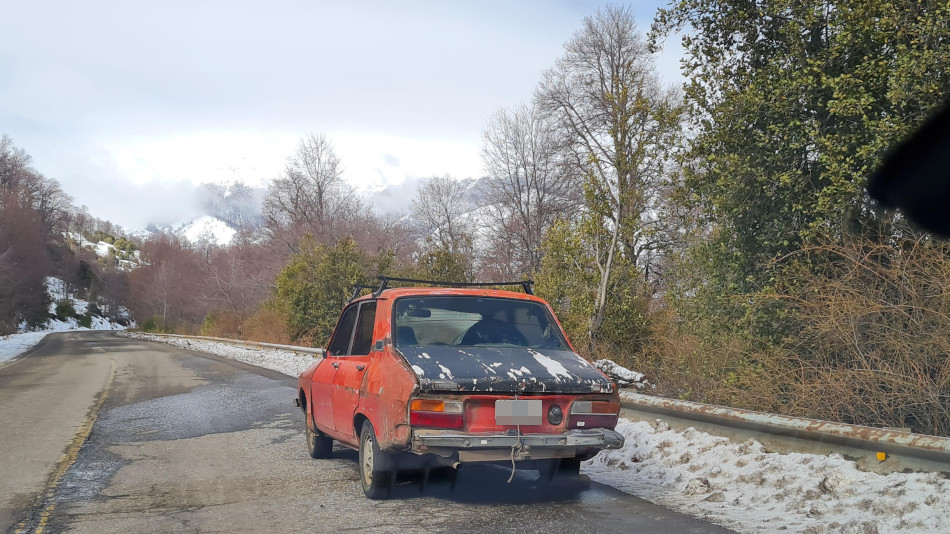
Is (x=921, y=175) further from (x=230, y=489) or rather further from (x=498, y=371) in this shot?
(x=230, y=489)

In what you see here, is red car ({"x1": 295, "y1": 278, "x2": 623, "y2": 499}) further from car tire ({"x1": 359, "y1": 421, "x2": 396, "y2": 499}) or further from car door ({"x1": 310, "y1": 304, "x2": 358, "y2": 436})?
car door ({"x1": 310, "y1": 304, "x2": 358, "y2": 436})

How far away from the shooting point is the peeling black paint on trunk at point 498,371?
5.39 m

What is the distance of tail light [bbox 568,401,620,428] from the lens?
565 cm

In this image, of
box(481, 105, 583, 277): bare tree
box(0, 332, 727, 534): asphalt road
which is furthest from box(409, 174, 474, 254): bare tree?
box(0, 332, 727, 534): asphalt road

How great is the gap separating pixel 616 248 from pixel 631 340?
190 centimetres

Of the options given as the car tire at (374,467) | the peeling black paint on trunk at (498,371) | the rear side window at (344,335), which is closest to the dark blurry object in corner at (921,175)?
the peeling black paint on trunk at (498,371)

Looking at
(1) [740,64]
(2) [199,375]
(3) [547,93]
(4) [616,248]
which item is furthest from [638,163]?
(3) [547,93]

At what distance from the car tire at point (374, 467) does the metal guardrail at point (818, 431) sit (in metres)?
3.18

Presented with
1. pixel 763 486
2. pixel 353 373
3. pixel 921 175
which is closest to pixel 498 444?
pixel 353 373

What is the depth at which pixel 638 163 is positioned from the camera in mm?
13734

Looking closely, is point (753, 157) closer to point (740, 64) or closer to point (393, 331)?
point (740, 64)

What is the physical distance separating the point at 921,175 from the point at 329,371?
23.4 ft

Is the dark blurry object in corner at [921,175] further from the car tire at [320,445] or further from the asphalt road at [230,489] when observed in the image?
the car tire at [320,445]

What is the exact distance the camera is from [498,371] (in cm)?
557
